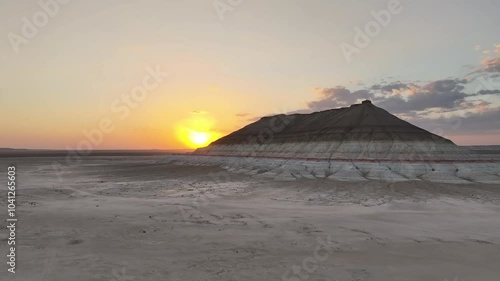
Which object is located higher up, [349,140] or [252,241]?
[349,140]

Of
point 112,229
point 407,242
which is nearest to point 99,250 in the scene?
point 112,229

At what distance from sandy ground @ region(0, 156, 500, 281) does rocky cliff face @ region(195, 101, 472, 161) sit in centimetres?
2238

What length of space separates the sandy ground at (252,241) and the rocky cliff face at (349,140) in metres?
22.4

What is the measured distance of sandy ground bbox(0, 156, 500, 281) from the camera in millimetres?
9469

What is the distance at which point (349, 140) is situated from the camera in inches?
1881

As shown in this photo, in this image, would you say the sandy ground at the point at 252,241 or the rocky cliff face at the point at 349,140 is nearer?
the sandy ground at the point at 252,241

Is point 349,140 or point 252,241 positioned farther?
point 349,140

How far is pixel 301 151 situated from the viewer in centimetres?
5288

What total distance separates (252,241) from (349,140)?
38.3 m

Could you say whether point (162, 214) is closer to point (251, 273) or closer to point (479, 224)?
point (251, 273)

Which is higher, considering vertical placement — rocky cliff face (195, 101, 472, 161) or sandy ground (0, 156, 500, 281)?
rocky cliff face (195, 101, 472, 161)

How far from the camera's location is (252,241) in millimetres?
12398

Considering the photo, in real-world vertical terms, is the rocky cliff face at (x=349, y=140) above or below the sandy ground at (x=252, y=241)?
above

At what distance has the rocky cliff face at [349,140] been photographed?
1724 inches
